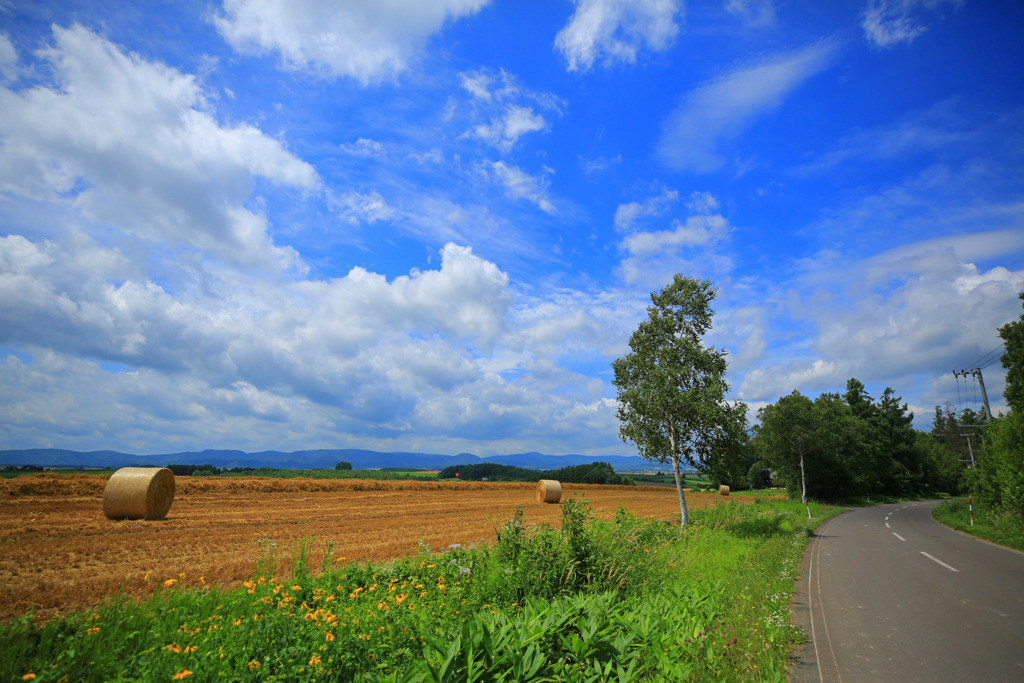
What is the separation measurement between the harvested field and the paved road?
191 inches

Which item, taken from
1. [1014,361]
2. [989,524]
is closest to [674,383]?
[989,524]

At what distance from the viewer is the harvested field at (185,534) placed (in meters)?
8.38

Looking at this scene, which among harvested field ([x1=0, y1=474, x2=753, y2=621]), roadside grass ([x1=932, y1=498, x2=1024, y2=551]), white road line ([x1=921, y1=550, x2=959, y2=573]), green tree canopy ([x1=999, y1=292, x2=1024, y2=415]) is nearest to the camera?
harvested field ([x1=0, y1=474, x2=753, y2=621])

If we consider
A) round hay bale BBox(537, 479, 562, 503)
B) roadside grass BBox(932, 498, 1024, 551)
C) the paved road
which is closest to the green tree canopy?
roadside grass BBox(932, 498, 1024, 551)

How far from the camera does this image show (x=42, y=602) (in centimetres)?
725

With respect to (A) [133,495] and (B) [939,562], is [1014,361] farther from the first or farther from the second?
(A) [133,495]

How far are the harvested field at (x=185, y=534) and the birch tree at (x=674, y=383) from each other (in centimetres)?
573

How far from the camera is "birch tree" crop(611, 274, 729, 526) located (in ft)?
60.7

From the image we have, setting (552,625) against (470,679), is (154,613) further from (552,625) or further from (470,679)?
(552,625)

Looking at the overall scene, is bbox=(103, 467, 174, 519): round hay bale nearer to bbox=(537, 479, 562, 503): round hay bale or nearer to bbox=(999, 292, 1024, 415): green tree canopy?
bbox=(537, 479, 562, 503): round hay bale

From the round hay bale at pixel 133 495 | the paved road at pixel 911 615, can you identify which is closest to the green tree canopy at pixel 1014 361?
the paved road at pixel 911 615

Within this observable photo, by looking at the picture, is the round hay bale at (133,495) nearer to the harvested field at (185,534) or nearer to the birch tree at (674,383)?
the harvested field at (185,534)

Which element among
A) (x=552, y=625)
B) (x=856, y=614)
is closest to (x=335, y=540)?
(x=552, y=625)

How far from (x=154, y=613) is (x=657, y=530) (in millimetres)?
13072
